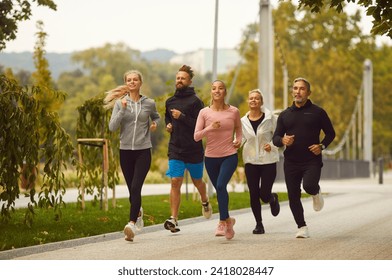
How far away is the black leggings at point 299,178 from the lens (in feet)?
38.2

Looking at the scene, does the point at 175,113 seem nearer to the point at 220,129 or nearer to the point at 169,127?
the point at 169,127

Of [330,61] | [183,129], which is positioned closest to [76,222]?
[183,129]

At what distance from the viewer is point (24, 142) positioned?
12.2m

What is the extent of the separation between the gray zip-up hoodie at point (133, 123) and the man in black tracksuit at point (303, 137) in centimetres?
152

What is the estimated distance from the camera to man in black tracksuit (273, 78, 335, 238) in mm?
11617

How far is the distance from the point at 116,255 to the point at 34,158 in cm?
237

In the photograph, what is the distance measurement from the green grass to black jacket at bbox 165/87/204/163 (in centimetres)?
170

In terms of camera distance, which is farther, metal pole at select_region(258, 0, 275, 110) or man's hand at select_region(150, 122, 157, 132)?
metal pole at select_region(258, 0, 275, 110)

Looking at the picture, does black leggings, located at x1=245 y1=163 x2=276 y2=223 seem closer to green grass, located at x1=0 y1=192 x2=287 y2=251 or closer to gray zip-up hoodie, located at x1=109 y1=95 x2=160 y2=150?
gray zip-up hoodie, located at x1=109 y1=95 x2=160 y2=150

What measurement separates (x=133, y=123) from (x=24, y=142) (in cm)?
145

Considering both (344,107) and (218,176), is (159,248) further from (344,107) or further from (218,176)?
(344,107)

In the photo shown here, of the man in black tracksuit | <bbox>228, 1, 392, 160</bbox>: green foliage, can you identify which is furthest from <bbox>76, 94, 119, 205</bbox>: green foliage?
<bbox>228, 1, 392, 160</bbox>: green foliage

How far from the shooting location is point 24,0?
18.3 meters
